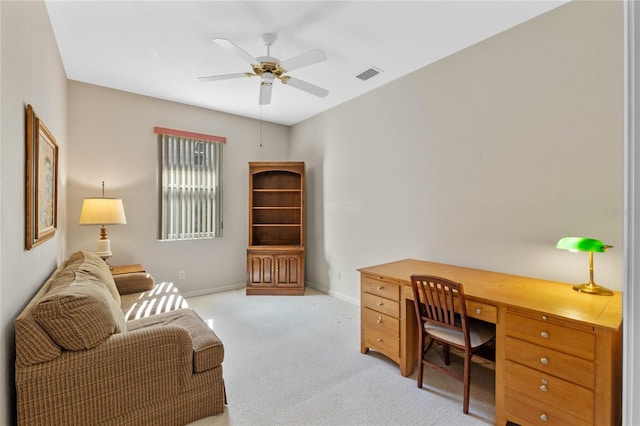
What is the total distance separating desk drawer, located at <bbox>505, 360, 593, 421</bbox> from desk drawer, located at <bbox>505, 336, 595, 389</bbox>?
0.03m

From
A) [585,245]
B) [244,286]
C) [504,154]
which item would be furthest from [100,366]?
[244,286]

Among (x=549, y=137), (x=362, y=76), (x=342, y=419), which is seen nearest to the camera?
(x=342, y=419)

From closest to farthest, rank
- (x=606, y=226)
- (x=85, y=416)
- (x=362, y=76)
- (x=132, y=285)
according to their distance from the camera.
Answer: (x=85, y=416) < (x=606, y=226) < (x=132, y=285) < (x=362, y=76)

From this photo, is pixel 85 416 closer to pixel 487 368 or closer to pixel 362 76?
pixel 487 368

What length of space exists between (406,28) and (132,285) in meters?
3.62

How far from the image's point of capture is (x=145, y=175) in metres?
4.02

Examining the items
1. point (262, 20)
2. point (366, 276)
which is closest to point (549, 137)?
point (366, 276)

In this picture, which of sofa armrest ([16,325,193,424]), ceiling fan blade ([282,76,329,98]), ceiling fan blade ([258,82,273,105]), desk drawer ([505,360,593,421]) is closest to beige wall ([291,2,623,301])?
desk drawer ([505,360,593,421])

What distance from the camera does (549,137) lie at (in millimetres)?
2266

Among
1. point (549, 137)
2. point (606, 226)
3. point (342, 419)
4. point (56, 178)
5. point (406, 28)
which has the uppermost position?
point (406, 28)

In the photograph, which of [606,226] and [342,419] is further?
[606,226]

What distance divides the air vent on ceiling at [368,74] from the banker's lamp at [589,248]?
2373 millimetres

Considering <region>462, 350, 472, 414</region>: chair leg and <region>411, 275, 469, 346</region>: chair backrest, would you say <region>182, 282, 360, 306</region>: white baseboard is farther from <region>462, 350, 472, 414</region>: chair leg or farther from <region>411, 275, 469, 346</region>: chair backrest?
<region>462, 350, 472, 414</region>: chair leg

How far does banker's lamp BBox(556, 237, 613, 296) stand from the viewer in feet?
5.99
